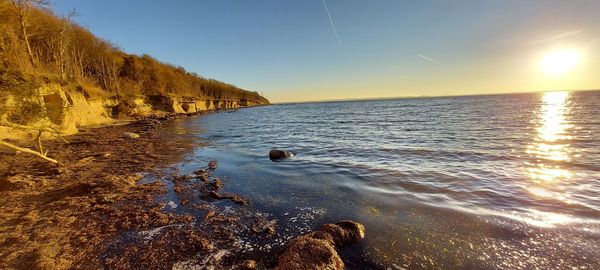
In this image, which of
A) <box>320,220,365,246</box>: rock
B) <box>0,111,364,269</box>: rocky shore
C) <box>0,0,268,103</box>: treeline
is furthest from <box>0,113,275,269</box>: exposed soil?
<box>0,0,268,103</box>: treeline

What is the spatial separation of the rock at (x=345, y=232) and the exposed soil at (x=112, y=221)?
1.35 meters

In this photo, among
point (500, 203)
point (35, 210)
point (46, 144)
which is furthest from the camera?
point (46, 144)

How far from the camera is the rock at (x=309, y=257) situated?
3.87 m

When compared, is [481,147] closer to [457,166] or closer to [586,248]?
[457,166]

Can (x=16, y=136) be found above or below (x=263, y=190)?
above

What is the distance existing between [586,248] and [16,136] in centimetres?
2490

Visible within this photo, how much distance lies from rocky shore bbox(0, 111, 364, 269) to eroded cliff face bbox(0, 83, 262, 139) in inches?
85.9

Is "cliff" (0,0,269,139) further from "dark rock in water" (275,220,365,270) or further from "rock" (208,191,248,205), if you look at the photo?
"dark rock in water" (275,220,365,270)

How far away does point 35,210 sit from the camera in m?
6.60

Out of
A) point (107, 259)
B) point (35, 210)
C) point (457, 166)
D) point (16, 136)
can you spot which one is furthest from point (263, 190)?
point (16, 136)

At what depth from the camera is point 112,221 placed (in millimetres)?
6027

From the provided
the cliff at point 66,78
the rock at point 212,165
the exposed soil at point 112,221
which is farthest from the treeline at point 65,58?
the rock at point 212,165

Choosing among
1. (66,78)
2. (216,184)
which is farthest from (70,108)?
(216,184)

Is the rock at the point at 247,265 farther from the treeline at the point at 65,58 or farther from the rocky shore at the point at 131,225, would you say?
the treeline at the point at 65,58
